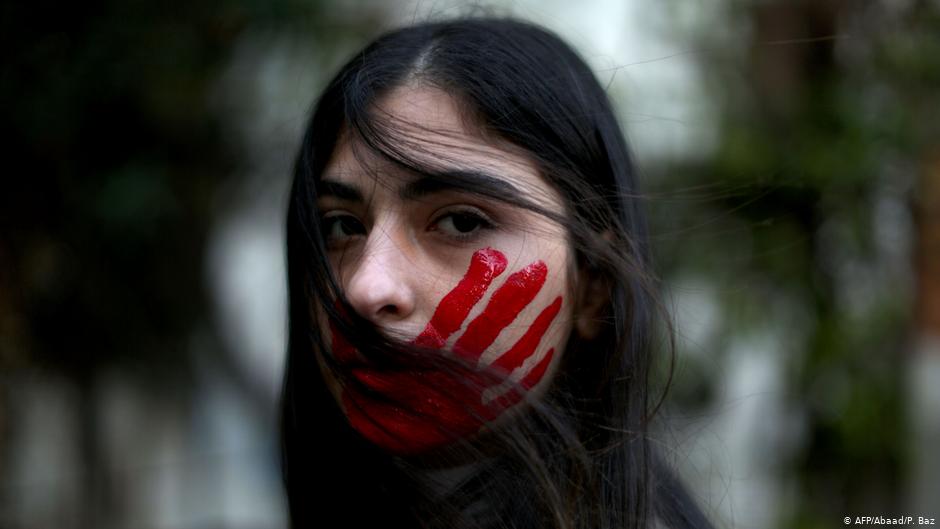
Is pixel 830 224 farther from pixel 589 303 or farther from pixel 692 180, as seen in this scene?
pixel 589 303

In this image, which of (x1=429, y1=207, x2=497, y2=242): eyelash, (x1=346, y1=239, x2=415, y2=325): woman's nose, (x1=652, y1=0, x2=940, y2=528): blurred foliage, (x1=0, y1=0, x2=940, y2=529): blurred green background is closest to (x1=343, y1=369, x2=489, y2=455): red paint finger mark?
(x1=346, y1=239, x2=415, y2=325): woman's nose

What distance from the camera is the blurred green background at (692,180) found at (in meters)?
3.14

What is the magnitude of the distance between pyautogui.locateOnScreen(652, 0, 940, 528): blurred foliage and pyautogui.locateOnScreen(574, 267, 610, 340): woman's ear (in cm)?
173

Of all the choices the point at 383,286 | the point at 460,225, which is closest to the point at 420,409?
the point at 383,286

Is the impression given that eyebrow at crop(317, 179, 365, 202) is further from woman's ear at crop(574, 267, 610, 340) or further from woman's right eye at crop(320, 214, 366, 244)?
woman's ear at crop(574, 267, 610, 340)

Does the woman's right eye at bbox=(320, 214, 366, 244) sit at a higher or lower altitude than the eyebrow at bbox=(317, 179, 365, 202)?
lower

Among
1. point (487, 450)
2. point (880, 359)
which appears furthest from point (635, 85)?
point (487, 450)

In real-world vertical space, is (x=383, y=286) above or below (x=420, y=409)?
above

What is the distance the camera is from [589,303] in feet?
5.34

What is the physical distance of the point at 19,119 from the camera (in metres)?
2.94

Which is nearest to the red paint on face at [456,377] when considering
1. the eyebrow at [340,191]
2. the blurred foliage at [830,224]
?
the eyebrow at [340,191]

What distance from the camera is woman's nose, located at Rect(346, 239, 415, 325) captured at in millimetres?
1462

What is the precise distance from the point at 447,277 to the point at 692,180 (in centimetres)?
224

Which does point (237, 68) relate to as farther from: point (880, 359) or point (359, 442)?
point (880, 359)
